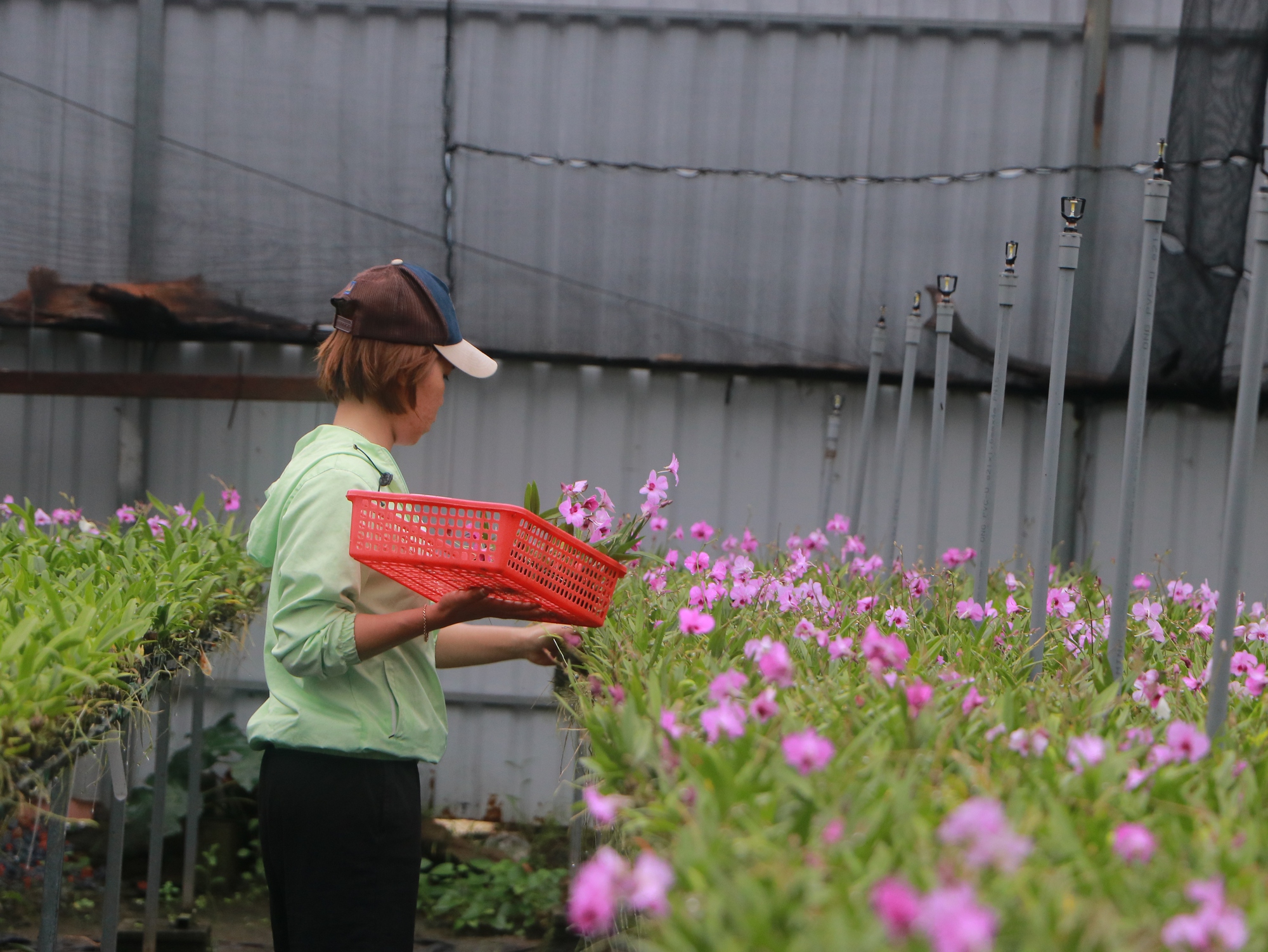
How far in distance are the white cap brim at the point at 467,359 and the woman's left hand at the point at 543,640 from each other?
524mm

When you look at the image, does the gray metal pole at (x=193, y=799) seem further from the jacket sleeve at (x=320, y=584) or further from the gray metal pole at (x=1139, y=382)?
the gray metal pole at (x=1139, y=382)

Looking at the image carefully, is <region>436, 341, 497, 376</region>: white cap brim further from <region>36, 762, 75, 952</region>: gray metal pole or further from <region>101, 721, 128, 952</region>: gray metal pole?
<region>101, 721, 128, 952</region>: gray metal pole

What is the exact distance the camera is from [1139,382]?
213cm

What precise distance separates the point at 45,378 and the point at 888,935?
4.13 meters

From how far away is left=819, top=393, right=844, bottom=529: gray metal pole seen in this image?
4.35 metres

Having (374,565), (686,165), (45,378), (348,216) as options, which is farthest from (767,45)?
(374,565)

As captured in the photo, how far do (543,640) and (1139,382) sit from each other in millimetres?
1209

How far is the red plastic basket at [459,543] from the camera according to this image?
1.75 m

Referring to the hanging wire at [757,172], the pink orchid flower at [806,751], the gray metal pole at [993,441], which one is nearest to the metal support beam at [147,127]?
the hanging wire at [757,172]

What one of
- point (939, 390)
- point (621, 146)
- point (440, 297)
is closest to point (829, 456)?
point (939, 390)

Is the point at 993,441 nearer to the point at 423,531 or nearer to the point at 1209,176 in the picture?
the point at 423,531

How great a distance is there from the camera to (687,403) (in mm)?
4488

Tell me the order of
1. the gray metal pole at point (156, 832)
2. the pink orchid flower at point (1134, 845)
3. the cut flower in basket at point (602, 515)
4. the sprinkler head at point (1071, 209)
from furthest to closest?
the gray metal pole at point (156, 832) → the cut flower in basket at point (602, 515) → the sprinkler head at point (1071, 209) → the pink orchid flower at point (1134, 845)

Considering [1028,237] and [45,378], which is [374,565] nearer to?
[45,378]
